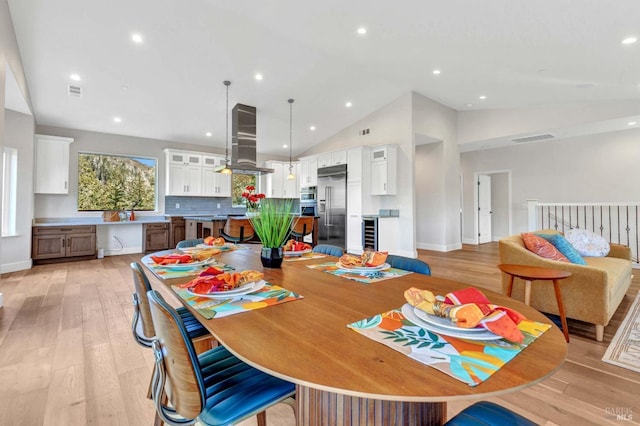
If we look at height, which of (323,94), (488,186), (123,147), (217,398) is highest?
(323,94)

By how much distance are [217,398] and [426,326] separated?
2.42 ft

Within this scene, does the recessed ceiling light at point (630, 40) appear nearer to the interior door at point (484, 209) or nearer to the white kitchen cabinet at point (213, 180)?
the interior door at point (484, 209)

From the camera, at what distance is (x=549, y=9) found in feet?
9.68

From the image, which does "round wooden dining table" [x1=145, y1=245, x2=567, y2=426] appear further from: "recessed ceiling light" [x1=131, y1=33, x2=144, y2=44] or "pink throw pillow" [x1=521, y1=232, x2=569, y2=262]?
A: "recessed ceiling light" [x1=131, y1=33, x2=144, y2=44]

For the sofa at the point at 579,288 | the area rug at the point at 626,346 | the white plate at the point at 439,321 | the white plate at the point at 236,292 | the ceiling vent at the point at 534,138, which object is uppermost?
the ceiling vent at the point at 534,138

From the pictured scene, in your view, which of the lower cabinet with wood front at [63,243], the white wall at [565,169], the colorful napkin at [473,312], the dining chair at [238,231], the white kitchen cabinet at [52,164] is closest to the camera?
the colorful napkin at [473,312]

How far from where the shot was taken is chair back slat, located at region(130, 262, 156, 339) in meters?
1.30

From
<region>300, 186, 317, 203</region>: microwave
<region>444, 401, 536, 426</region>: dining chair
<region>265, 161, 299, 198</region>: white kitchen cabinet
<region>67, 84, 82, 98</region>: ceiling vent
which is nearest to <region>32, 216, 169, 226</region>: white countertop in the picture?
<region>67, 84, 82, 98</region>: ceiling vent

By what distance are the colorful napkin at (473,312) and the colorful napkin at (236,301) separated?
0.47 meters

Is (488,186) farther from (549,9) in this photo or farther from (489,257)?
(549,9)

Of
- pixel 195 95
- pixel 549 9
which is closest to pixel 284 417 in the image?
pixel 549 9

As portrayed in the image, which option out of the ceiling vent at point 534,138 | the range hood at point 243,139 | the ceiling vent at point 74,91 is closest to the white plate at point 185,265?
the range hood at point 243,139

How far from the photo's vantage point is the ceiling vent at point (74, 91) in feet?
15.4

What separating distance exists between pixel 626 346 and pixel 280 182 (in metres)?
7.37
